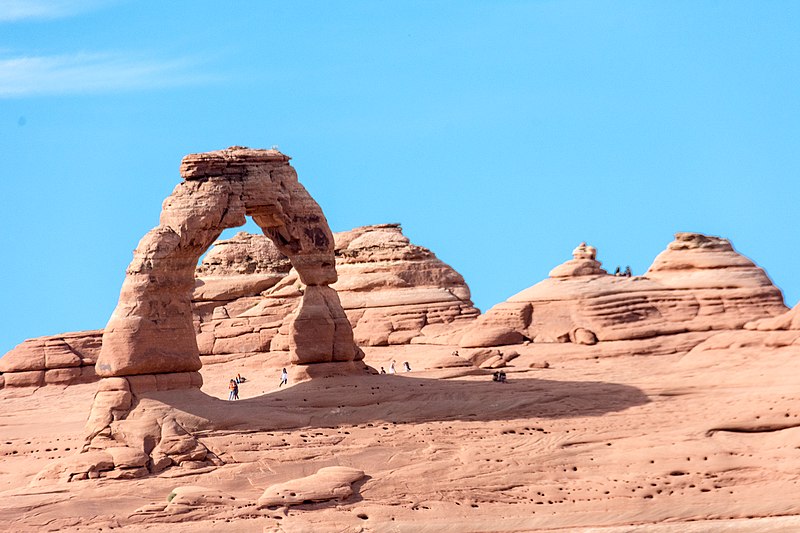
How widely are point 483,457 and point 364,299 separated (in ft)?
62.8

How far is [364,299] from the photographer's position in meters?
50.3

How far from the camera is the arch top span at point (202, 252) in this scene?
3275 centimetres

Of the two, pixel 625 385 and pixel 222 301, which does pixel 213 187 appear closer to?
pixel 625 385

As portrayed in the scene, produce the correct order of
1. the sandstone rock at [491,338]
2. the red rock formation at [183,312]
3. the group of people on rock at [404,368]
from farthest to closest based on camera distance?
1. the sandstone rock at [491,338]
2. the group of people on rock at [404,368]
3. the red rock formation at [183,312]

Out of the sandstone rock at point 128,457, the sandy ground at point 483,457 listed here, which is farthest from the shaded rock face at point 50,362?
the sandstone rock at point 128,457

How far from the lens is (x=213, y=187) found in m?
34.3

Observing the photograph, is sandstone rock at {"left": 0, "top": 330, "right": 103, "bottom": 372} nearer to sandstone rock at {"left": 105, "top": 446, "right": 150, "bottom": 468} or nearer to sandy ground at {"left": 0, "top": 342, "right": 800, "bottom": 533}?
sandy ground at {"left": 0, "top": 342, "right": 800, "bottom": 533}

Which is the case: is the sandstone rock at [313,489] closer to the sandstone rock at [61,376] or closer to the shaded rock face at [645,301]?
the shaded rock face at [645,301]

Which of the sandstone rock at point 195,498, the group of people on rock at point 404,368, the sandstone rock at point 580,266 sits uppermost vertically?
the sandstone rock at point 580,266

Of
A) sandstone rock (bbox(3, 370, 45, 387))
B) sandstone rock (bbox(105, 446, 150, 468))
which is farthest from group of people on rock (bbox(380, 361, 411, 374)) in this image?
sandstone rock (bbox(105, 446, 150, 468))

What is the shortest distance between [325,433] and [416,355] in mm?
12745

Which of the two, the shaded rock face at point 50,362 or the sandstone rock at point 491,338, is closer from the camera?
the sandstone rock at point 491,338

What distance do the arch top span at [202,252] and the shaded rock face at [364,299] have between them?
993 cm

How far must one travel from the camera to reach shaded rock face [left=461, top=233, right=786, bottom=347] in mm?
43469
